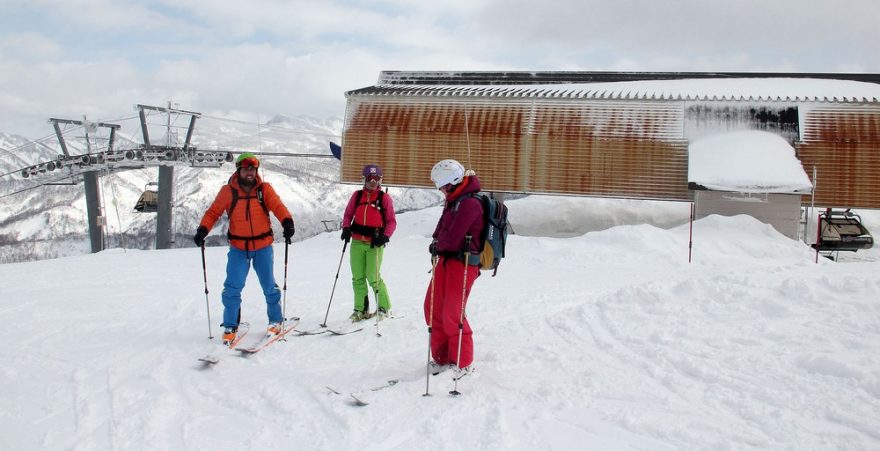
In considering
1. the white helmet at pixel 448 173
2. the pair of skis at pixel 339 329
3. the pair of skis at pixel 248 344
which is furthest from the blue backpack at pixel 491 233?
the pair of skis at pixel 248 344

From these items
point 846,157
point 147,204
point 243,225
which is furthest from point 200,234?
point 147,204

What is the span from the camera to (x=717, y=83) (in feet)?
82.9

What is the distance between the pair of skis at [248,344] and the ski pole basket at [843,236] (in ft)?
60.7

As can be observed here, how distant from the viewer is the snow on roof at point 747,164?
Answer: 17922 millimetres

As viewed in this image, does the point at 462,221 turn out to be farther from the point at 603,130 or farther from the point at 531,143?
the point at 603,130

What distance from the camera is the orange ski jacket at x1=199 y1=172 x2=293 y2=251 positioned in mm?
6637

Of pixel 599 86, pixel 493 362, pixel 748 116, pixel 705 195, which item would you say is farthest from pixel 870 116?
pixel 493 362

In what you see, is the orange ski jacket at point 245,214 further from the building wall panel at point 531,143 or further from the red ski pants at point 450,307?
the building wall panel at point 531,143

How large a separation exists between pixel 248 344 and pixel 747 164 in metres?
17.3

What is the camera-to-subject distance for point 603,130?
2184cm

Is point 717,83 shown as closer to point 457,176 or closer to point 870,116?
point 870,116

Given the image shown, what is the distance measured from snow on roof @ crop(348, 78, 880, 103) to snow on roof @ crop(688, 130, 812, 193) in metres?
2.02

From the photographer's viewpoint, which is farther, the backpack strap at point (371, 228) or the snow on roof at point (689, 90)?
the snow on roof at point (689, 90)

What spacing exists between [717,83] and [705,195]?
7362 mm
